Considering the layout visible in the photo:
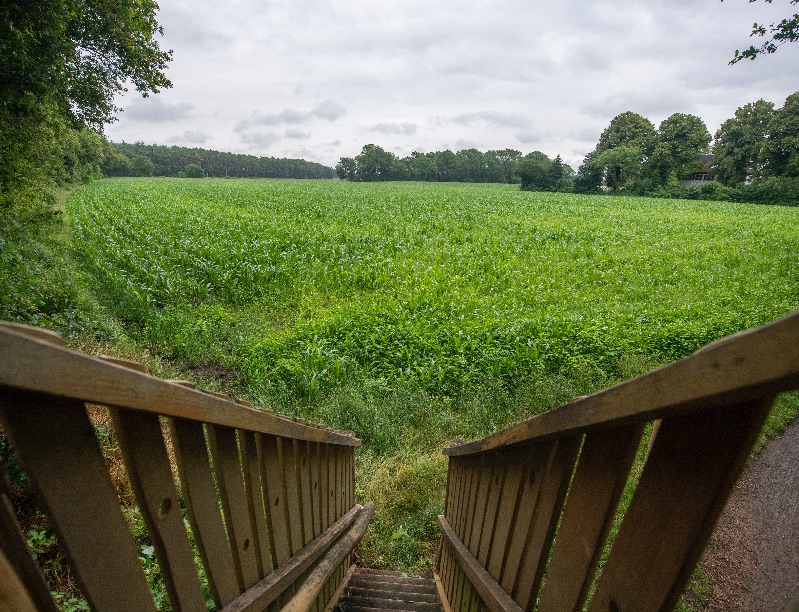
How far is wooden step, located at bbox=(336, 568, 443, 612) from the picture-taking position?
3.23m

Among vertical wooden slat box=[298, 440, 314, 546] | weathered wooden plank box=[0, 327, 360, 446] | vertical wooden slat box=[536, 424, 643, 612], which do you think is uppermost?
weathered wooden plank box=[0, 327, 360, 446]

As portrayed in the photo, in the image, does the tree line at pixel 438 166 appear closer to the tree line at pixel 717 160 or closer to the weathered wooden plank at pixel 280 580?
the tree line at pixel 717 160

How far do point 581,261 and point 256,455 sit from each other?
1606 centimetres

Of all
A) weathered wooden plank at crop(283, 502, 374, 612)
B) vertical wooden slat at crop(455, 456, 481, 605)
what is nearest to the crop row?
weathered wooden plank at crop(283, 502, 374, 612)

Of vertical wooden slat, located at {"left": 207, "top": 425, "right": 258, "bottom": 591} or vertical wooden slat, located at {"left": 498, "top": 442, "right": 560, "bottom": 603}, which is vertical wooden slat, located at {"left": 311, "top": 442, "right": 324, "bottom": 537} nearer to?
vertical wooden slat, located at {"left": 207, "top": 425, "right": 258, "bottom": 591}

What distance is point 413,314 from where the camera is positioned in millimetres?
10461

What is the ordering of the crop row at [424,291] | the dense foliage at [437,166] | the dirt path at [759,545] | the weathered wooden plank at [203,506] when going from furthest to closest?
the dense foliage at [437,166], the crop row at [424,291], the dirt path at [759,545], the weathered wooden plank at [203,506]

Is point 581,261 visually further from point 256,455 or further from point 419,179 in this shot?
point 419,179

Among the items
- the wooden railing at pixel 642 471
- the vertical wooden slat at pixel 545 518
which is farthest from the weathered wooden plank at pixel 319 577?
the vertical wooden slat at pixel 545 518

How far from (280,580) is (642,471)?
4.98ft

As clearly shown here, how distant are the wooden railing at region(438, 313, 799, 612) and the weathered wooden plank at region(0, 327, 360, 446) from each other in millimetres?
863

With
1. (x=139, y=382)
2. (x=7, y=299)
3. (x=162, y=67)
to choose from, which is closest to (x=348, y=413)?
(x=7, y=299)

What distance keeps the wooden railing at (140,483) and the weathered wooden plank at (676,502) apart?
982 mm

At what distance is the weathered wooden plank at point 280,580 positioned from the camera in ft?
4.95
